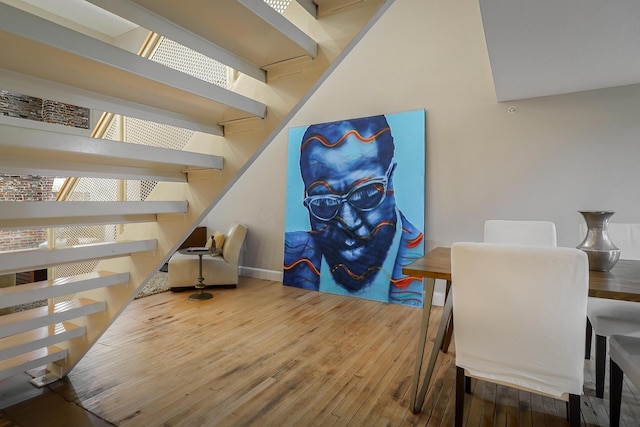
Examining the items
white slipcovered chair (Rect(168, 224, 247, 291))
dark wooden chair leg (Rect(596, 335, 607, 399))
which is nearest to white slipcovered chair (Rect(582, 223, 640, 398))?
dark wooden chair leg (Rect(596, 335, 607, 399))

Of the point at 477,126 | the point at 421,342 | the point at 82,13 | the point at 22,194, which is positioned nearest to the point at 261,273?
the point at 421,342

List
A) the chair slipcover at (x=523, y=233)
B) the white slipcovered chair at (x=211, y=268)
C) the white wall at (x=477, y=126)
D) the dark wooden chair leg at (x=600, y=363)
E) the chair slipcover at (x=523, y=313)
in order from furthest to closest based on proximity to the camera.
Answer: the white slipcovered chair at (x=211, y=268) → the white wall at (x=477, y=126) → the chair slipcover at (x=523, y=233) → the dark wooden chair leg at (x=600, y=363) → the chair slipcover at (x=523, y=313)

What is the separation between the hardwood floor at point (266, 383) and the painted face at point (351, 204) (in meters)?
0.87

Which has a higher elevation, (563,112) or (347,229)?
(563,112)

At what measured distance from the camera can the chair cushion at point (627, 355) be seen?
1.26 meters

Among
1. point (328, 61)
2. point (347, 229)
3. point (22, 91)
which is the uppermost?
point (328, 61)

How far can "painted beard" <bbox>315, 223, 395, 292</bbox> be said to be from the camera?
3674 mm

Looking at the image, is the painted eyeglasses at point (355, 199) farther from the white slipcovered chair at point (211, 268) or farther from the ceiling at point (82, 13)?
the ceiling at point (82, 13)

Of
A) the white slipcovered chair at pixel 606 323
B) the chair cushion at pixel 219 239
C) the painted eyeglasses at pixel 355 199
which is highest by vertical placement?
the painted eyeglasses at pixel 355 199

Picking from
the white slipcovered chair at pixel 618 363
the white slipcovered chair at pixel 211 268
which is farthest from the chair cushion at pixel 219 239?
the white slipcovered chair at pixel 618 363

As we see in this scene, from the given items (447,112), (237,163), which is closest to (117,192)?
(237,163)

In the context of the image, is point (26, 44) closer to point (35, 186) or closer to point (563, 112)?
point (563, 112)

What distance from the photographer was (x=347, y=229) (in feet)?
12.8

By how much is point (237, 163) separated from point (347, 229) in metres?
2.46
